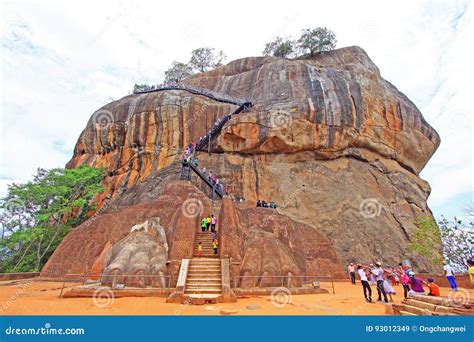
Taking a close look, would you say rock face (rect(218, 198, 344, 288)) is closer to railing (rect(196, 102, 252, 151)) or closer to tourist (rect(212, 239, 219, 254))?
tourist (rect(212, 239, 219, 254))

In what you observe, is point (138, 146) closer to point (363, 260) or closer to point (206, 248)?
point (206, 248)

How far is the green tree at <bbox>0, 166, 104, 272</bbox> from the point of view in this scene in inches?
869

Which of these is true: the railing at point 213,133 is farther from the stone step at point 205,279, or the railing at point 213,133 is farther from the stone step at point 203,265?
the stone step at point 205,279

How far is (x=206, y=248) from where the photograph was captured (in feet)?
43.7

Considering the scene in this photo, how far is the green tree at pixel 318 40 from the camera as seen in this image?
3812 centimetres

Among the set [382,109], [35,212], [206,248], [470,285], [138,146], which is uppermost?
[382,109]

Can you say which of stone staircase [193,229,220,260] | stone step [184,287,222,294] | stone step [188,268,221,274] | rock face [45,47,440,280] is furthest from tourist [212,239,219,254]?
rock face [45,47,440,280]

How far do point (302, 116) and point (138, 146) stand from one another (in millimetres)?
16318

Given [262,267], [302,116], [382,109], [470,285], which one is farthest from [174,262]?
[382,109]
